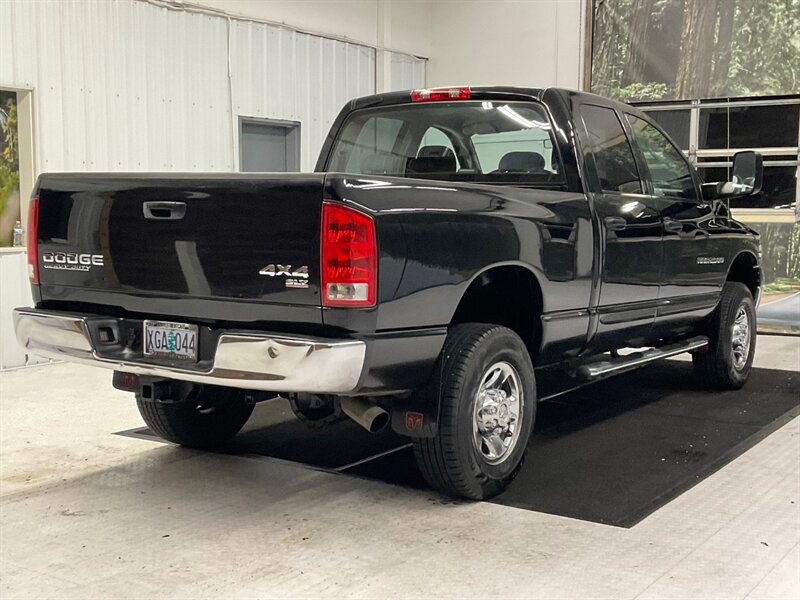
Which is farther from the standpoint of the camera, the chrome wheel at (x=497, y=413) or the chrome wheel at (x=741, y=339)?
the chrome wheel at (x=741, y=339)

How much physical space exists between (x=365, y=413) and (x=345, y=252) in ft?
2.66

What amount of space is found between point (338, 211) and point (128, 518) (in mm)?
1623

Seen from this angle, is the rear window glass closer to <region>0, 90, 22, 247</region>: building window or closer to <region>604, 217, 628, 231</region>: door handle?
<region>604, 217, 628, 231</region>: door handle

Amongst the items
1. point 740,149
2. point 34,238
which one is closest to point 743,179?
point 34,238

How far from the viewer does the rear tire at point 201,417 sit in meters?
4.75

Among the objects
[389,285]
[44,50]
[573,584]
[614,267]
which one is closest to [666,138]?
[614,267]

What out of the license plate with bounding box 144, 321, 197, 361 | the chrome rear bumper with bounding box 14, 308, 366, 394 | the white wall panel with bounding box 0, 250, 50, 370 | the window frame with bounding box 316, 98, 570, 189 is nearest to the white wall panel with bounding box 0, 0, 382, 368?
the white wall panel with bounding box 0, 250, 50, 370

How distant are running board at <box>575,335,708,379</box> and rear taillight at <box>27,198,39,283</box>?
263 centimetres

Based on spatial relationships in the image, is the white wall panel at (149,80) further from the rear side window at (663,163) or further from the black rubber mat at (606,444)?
the rear side window at (663,163)

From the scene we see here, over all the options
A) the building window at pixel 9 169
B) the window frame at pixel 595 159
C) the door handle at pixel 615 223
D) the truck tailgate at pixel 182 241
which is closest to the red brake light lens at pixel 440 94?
the window frame at pixel 595 159

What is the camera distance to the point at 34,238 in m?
4.08

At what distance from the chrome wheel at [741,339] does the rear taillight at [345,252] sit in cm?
396

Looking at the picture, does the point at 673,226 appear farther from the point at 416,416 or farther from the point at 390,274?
the point at 390,274

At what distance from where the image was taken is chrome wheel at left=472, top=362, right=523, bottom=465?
13.1 feet
